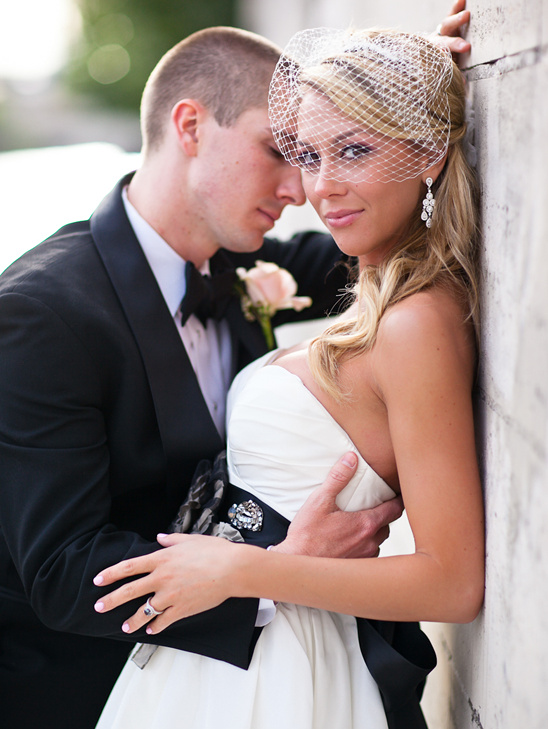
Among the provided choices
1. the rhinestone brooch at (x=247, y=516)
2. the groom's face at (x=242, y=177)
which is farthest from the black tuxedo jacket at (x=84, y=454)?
the groom's face at (x=242, y=177)

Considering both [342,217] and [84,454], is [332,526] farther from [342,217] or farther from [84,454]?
[342,217]

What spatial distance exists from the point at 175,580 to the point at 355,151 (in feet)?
3.44

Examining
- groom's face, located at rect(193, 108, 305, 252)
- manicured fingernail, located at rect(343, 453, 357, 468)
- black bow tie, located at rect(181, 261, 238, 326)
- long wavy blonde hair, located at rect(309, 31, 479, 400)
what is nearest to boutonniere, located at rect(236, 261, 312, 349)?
black bow tie, located at rect(181, 261, 238, 326)

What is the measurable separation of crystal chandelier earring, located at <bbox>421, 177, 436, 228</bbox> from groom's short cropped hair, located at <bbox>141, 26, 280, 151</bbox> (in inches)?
34.1

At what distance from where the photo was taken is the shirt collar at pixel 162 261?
2295mm

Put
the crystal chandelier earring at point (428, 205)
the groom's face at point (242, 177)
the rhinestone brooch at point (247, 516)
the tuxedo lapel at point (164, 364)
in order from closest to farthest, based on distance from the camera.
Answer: the crystal chandelier earring at point (428, 205)
the rhinestone brooch at point (247, 516)
the tuxedo lapel at point (164, 364)
the groom's face at point (242, 177)

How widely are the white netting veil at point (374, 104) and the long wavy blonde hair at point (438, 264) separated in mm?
29

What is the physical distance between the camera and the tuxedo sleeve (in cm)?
166

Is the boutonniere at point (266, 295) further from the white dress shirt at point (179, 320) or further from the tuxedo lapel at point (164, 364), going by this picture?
the tuxedo lapel at point (164, 364)

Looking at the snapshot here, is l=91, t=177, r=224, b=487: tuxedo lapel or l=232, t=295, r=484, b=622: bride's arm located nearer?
l=232, t=295, r=484, b=622: bride's arm

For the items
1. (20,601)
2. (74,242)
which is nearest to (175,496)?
(20,601)

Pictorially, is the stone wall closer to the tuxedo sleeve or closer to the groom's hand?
the groom's hand

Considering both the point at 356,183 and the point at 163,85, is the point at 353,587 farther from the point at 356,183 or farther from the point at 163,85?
the point at 163,85

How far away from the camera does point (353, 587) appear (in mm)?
1530
